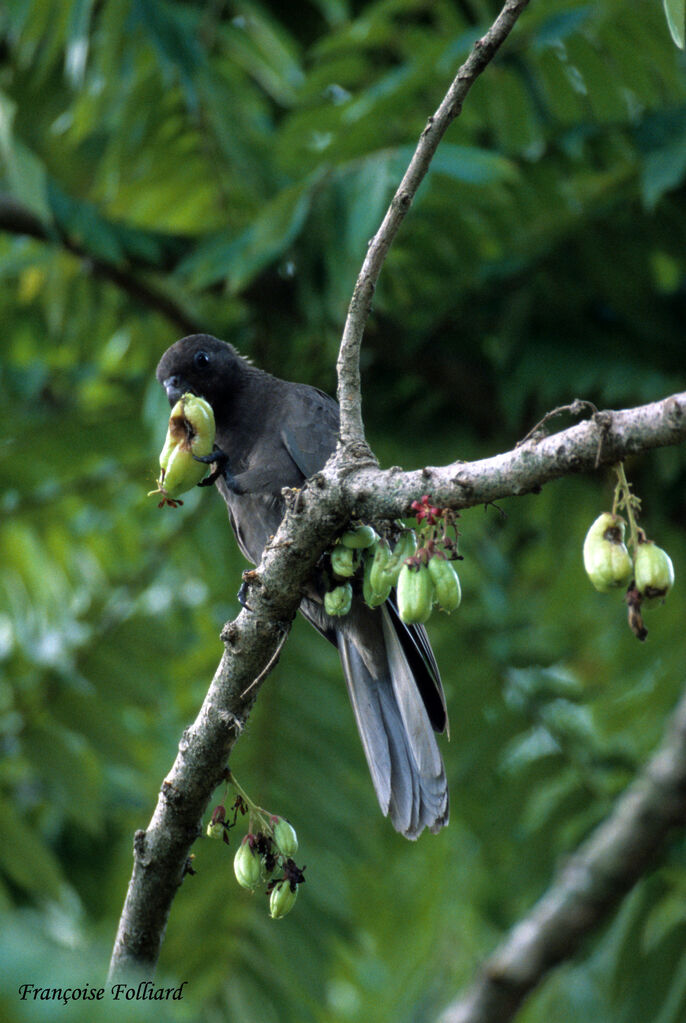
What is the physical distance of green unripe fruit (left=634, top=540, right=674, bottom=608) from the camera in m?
1.94

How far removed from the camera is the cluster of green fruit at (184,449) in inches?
103

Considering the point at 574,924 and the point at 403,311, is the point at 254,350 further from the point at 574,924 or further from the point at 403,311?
the point at 574,924

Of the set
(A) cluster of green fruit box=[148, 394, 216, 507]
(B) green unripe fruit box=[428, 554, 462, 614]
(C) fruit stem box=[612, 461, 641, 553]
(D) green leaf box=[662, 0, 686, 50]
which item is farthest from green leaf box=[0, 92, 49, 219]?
(C) fruit stem box=[612, 461, 641, 553]

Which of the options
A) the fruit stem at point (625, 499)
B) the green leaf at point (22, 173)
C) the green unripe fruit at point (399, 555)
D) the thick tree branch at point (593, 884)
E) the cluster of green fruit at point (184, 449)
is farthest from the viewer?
the thick tree branch at point (593, 884)

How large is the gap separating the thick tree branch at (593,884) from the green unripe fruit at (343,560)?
8.23 feet

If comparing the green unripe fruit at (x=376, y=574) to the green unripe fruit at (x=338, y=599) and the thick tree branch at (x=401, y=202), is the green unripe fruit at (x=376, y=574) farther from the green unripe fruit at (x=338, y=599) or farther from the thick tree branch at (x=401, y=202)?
the thick tree branch at (x=401, y=202)

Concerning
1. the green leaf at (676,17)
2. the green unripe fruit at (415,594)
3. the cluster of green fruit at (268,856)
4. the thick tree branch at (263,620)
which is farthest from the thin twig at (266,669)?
the green leaf at (676,17)

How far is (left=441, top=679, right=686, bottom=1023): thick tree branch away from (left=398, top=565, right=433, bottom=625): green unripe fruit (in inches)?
101

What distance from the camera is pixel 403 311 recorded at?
523 cm

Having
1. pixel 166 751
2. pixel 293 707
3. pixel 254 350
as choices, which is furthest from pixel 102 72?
pixel 166 751

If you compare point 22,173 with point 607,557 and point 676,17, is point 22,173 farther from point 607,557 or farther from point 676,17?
point 607,557

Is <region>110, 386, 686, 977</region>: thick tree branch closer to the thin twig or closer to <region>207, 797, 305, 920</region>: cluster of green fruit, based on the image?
the thin twig

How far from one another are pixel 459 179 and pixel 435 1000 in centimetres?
522

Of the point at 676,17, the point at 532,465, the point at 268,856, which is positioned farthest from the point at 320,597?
the point at 676,17
